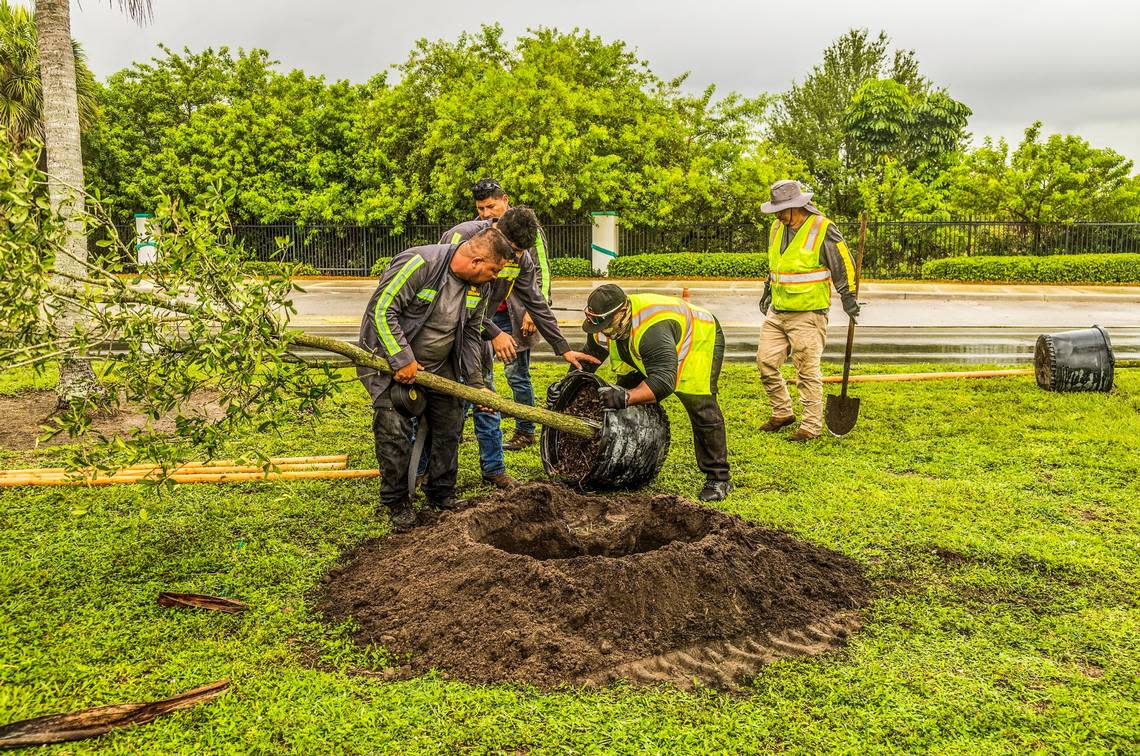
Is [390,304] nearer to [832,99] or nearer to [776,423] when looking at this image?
[776,423]

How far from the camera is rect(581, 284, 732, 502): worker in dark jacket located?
5.52m

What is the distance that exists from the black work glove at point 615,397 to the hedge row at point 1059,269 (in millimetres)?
21855

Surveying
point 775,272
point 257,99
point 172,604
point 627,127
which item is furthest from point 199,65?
point 172,604

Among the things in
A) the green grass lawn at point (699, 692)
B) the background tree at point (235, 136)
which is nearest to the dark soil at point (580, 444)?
the green grass lawn at point (699, 692)

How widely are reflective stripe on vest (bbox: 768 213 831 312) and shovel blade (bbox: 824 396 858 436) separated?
79 centimetres

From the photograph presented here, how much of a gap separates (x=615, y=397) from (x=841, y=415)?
2802 millimetres

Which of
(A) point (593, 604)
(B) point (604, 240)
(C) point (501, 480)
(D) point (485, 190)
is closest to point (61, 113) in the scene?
(D) point (485, 190)

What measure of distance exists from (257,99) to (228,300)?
28195 mm

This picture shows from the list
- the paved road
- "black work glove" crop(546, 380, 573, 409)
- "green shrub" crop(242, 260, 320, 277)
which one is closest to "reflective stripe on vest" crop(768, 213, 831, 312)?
"black work glove" crop(546, 380, 573, 409)

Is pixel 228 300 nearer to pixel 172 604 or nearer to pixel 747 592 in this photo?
pixel 172 604

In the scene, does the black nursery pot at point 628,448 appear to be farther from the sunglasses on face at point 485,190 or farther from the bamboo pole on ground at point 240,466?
the bamboo pole on ground at point 240,466

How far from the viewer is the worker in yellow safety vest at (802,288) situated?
7.34 m

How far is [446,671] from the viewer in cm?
377

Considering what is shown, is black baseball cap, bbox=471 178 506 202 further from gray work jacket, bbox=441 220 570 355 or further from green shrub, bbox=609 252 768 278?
green shrub, bbox=609 252 768 278
